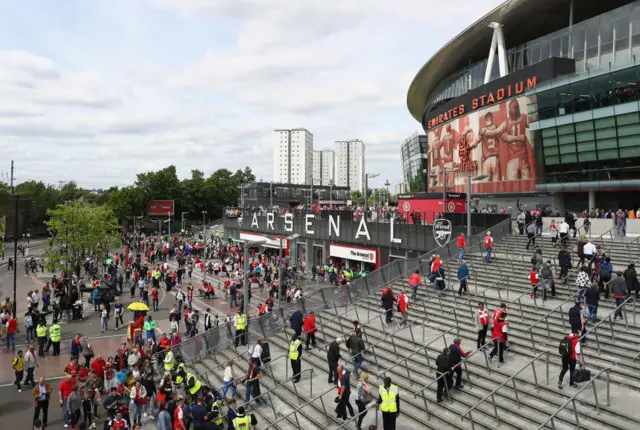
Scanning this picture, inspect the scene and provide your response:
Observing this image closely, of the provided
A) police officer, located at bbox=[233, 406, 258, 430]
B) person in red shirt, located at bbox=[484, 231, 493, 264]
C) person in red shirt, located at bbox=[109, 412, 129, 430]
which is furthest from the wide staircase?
person in red shirt, located at bbox=[109, 412, 129, 430]

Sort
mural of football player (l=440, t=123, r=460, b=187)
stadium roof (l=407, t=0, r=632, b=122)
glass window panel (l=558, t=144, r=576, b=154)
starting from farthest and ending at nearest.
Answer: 1. mural of football player (l=440, t=123, r=460, b=187)
2. stadium roof (l=407, t=0, r=632, b=122)
3. glass window panel (l=558, t=144, r=576, b=154)

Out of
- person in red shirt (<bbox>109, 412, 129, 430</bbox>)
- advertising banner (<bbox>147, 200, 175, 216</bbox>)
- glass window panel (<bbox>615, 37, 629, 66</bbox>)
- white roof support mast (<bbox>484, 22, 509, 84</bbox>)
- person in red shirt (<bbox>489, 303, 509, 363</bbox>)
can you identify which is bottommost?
person in red shirt (<bbox>109, 412, 129, 430</bbox>)

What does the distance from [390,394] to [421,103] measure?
266 feet

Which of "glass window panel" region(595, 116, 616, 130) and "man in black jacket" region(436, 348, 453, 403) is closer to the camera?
"man in black jacket" region(436, 348, 453, 403)

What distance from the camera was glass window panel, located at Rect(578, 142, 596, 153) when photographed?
118ft

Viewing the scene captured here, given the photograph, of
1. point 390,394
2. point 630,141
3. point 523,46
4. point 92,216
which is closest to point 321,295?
point 390,394

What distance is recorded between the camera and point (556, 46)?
43281 mm

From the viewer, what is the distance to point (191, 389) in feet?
44.4

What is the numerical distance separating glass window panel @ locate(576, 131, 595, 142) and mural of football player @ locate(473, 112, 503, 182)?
381 inches

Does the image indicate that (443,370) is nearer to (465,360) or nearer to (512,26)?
(465,360)

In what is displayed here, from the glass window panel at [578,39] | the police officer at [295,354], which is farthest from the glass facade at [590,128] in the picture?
the police officer at [295,354]

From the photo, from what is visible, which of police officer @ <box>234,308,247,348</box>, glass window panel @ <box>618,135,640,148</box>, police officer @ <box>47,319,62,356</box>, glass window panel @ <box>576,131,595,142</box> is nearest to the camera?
police officer @ <box>234,308,247,348</box>

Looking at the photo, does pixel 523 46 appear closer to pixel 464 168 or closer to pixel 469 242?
pixel 464 168

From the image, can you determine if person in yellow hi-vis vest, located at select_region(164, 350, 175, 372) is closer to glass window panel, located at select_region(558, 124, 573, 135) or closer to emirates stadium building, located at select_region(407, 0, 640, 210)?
emirates stadium building, located at select_region(407, 0, 640, 210)
